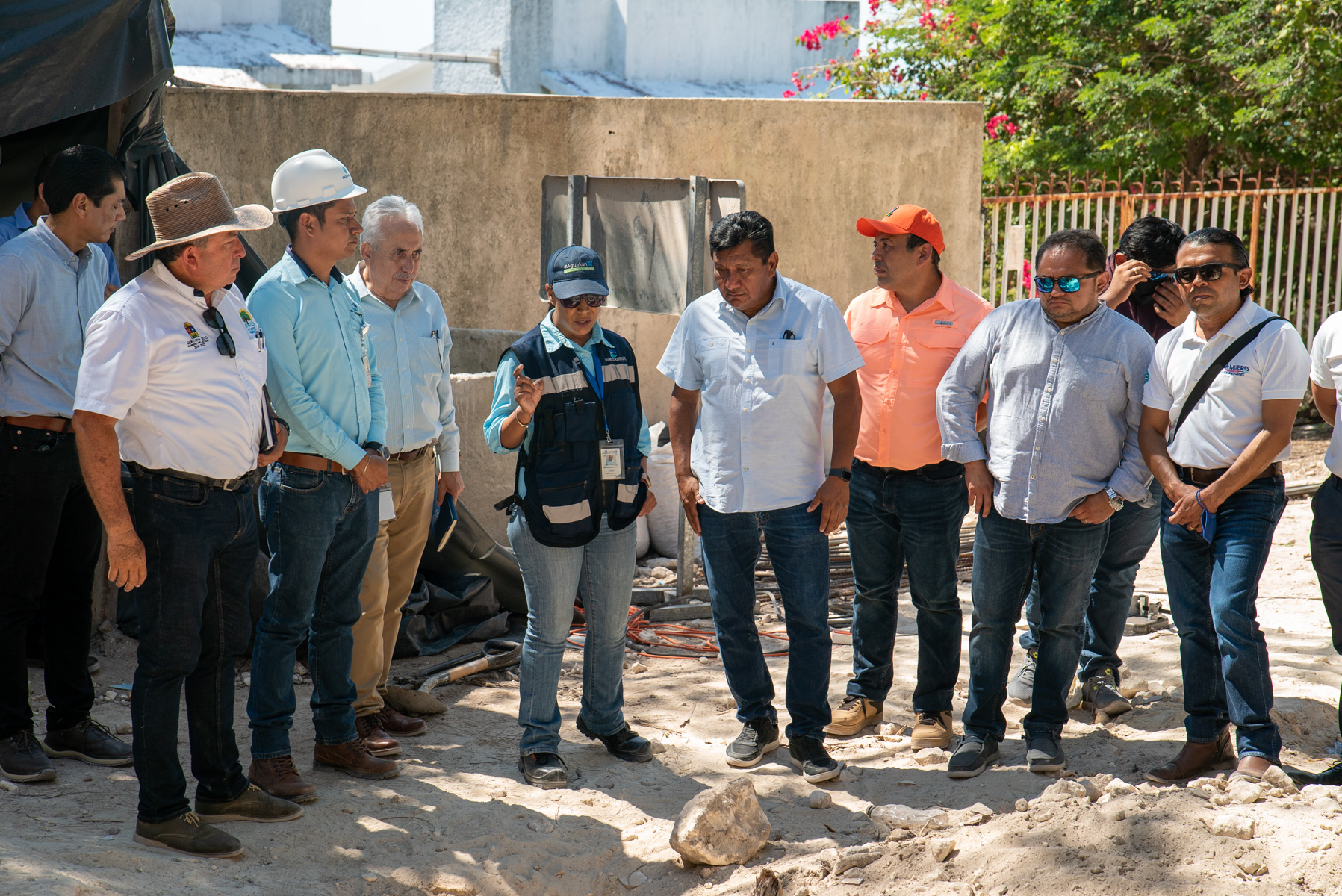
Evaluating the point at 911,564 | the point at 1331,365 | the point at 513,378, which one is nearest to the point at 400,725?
the point at 513,378

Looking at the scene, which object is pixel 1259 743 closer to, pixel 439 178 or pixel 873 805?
pixel 873 805

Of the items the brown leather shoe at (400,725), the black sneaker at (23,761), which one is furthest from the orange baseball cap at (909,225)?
the black sneaker at (23,761)

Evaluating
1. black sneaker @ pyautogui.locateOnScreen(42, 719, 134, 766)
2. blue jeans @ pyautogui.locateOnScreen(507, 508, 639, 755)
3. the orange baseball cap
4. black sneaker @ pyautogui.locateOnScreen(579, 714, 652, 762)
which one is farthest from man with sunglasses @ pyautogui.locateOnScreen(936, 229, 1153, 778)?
black sneaker @ pyautogui.locateOnScreen(42, 719, 134, 766)

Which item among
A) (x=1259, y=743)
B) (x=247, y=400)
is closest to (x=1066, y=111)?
(x=1259, y=743)

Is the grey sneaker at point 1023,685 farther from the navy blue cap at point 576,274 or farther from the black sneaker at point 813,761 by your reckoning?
the navy blue cap at point 576,274

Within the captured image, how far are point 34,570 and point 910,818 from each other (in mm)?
3270

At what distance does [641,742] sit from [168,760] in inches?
70.9

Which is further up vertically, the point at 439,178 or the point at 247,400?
the point at 439,178

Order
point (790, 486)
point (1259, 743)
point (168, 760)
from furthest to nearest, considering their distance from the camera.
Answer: point (790, 486), point (1259, 743), point (168, 760)

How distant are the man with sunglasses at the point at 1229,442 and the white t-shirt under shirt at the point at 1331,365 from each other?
134 millimetres

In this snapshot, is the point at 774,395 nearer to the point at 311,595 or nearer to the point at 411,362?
the point at 411,362

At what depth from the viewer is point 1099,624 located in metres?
4.95

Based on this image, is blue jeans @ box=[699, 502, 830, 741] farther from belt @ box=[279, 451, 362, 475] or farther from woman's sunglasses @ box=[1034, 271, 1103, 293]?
belt @ box=[279, 451, 362, 475]

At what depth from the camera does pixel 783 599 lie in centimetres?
436
